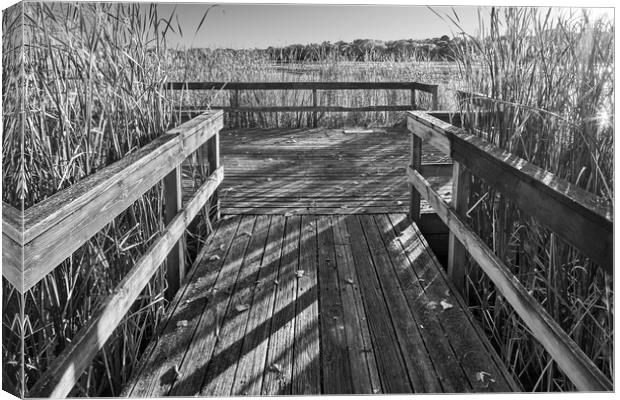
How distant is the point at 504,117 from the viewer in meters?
2.38

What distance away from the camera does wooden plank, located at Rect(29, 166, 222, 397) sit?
142 cm

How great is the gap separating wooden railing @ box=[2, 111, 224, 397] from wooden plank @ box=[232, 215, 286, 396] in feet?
1.34

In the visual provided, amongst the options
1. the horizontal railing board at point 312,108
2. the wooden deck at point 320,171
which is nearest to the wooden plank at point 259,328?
the wooden deck at point 320,171

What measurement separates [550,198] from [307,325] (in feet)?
3.39

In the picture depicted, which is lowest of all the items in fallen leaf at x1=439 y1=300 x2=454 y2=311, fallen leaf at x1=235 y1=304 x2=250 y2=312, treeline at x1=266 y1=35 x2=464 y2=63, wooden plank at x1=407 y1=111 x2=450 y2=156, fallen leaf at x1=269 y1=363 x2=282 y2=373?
fallen leaf at x1=269 y1=363 x2=282 y2=373

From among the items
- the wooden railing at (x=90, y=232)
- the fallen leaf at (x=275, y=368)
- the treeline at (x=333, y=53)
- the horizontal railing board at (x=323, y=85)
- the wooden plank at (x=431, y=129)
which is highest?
the treeline at (x=333, y=53)

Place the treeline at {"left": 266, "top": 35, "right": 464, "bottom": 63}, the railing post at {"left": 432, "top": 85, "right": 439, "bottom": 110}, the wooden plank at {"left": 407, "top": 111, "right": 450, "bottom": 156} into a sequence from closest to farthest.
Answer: the wooden plank at {"left": 407, "top": 111, "right": 450, "bottom": 156}, the railing post at {"left": 432, "top": 85, "right": 439, "bottom": 110}, the treeline at {"left": 266, "top": 35, "right": 464, "bottom": 63}

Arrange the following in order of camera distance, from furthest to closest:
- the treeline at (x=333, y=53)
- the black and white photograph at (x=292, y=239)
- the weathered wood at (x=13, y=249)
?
the treeline at (x=333, y=53) → the black and white photograph at (x=292, y=239) → the weathered wood at (x=13, y=249)

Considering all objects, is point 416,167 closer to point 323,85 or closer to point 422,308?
point 422,308

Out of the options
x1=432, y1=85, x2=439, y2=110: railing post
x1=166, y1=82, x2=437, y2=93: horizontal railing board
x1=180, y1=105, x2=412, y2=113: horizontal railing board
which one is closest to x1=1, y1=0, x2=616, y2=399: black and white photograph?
x1=432, y1=85, x2=439, y2=110: railing post

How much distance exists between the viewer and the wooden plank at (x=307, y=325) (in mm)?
1874

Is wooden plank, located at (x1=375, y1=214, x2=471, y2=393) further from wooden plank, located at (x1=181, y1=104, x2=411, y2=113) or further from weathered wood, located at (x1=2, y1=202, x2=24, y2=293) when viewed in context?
wooden plank, located at (x1=181, y1=104, x2=411, y2=113)

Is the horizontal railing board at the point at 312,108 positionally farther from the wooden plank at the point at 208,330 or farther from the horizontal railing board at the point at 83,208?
the horizontal railing board at the point at 83,208

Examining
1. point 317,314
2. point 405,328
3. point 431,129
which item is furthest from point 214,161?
point 405,328
